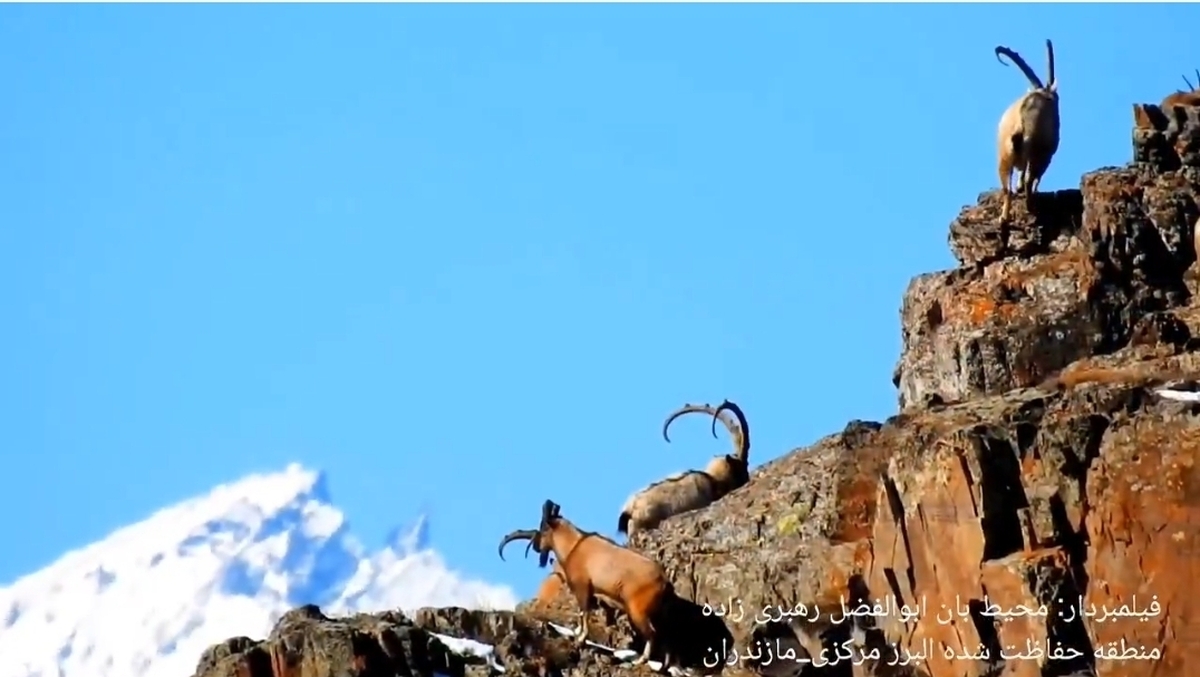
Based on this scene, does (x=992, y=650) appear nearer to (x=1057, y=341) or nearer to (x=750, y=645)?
(x=750, y=645)

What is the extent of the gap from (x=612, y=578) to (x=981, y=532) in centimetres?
400

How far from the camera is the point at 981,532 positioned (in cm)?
2700

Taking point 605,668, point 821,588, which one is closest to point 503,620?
point 605,668

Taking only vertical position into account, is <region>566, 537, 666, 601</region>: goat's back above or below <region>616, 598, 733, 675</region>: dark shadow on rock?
above

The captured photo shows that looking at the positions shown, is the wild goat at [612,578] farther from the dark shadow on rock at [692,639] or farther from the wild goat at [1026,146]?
the wild goat at [1026,146]

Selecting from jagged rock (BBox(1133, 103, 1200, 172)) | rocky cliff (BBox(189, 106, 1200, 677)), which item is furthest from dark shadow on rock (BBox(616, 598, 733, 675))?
jagged rock (BBox(1133, 103, 1200, 172))

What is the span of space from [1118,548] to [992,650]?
1.60m

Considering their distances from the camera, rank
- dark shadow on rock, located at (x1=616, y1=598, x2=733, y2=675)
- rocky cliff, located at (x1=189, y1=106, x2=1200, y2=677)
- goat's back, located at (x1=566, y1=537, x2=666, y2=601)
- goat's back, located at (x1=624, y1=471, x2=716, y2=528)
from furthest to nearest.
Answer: goat's back, located at (x1=624, y1=471, x2=716, y2=528) < goat's back, located at (x1=566, y1=537, x2=666, y2=601) < dark shadow on rock, located at (x1=616, y1=598, x2=733, y2=675) < rocky cliff, located at (x1=189, y1=106, x2=1200, y2=677)

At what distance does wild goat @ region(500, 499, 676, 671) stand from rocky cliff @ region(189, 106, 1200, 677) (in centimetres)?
37

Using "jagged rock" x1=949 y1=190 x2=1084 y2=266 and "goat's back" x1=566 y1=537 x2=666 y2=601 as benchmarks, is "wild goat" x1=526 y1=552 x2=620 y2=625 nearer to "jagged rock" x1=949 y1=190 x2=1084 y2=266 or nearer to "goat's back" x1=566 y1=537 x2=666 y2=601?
"goat's back" x1=566 y1=537 x2=666 y2=601

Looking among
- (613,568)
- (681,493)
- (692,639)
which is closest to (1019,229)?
(681,493)

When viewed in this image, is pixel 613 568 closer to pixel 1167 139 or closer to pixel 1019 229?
pixel 1019 229

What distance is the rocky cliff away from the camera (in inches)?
1016

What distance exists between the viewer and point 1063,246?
35500 mm
